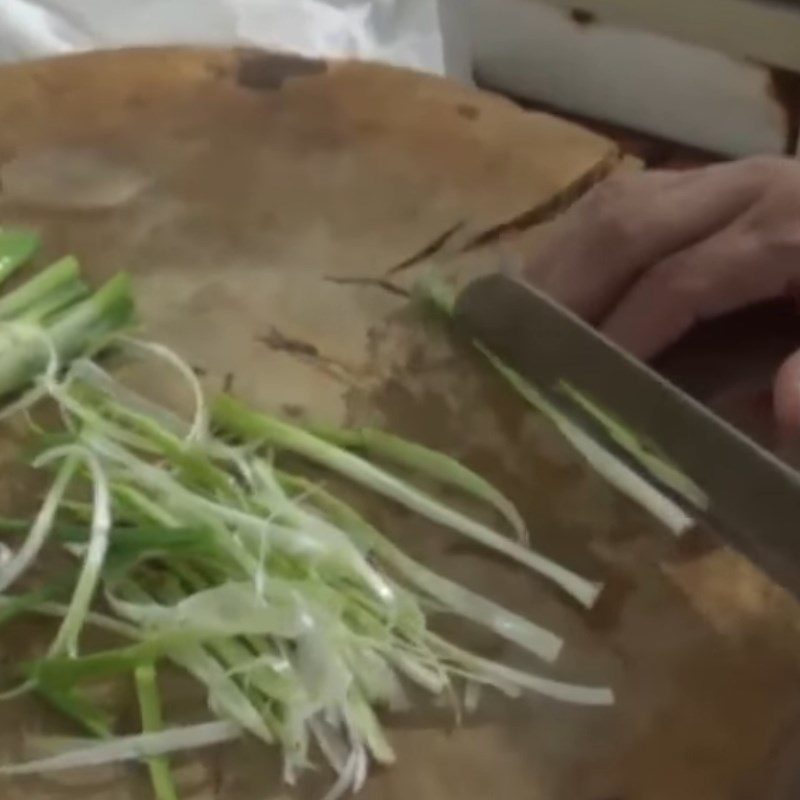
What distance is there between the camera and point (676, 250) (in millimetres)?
918

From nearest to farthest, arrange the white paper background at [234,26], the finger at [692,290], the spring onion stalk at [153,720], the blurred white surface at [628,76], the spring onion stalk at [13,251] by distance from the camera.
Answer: the spring onion stalk at [153,720] → the finger at [692,290] → the spring onion stalk at [13,251] → the white paper background at [234,26] → the blurred white surface at [628,76]

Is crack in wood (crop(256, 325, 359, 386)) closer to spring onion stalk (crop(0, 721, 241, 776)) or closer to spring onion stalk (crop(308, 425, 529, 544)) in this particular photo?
spring onion stalk (crop(308, 425, 529, 544))

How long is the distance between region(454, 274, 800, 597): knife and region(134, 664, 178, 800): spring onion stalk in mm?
278

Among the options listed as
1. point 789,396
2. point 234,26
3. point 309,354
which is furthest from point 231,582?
point 234,26

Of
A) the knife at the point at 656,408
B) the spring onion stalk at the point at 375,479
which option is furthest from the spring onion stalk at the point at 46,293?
the knife at the point at 656,408

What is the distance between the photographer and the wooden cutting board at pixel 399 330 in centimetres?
80

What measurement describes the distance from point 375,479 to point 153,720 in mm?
185

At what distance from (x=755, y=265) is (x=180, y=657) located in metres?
0.36

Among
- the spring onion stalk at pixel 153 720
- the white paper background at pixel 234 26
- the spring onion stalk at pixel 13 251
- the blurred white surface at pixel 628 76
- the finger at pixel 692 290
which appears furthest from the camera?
the blurred white surface at pixel 628 76

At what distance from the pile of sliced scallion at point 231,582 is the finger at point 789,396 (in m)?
0.13

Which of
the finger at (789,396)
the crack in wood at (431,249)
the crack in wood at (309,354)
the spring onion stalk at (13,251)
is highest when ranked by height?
the spring onion stalk at (13,251)

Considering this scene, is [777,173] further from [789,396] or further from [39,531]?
[39,531]

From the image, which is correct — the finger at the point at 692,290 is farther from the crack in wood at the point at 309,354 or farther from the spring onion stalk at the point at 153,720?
the spring onion stalk at the point at 153,720

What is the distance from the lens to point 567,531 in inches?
35.3
